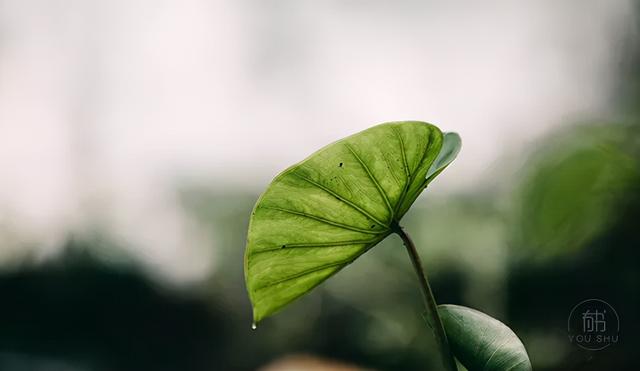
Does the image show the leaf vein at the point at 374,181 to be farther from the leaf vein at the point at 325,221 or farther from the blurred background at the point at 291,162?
the blurred background at the point at 291,162

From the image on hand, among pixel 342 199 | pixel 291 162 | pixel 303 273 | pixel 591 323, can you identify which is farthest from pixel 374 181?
pixel 591 323

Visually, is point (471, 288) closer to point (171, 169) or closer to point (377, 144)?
point (171, 169)

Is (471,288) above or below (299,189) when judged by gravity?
below

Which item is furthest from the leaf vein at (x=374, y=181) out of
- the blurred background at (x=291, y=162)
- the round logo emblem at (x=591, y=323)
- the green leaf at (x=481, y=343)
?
the round logo emblem at (x=591, y=323)

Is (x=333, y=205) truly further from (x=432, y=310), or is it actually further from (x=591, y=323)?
(x=591, y=323)

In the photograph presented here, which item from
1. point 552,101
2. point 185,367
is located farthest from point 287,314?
point 552,101
